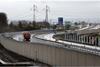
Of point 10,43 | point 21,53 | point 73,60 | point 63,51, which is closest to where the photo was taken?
point 73,60

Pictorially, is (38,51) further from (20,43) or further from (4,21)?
(4,21)

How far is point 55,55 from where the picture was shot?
34.5 m

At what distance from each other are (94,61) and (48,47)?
11.9 metres

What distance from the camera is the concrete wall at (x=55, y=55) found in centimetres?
2725

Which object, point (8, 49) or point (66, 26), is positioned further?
point (66, 26)

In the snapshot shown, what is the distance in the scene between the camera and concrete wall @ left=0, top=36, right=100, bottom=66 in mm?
27250

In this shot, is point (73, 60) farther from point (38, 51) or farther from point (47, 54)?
point (38, 51)

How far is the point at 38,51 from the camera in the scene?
4112 centimetres

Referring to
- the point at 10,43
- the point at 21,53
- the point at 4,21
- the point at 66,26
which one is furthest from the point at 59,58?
the point at 4,21

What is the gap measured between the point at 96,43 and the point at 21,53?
17.2 m

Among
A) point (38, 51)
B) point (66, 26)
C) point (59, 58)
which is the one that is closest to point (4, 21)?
point (66, 26)

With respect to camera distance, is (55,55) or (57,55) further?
(55,55)

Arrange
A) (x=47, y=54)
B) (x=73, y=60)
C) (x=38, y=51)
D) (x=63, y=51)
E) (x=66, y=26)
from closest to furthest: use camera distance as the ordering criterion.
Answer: (x=73, y=60), (x=63, y=51), (x=47, y=54), (x=38, y=51), (x=66, y=26)

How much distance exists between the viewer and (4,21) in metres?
136
